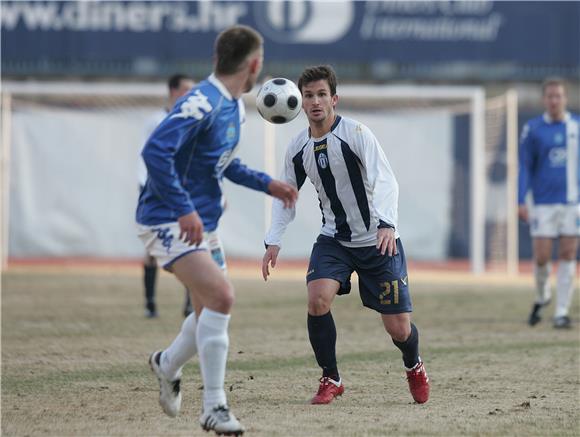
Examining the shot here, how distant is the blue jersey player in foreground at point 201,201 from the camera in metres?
5.43

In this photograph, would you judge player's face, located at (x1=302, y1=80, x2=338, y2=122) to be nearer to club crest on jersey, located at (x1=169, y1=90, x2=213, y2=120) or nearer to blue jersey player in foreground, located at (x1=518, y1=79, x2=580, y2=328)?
club crest on jersey, located at (x1=169, y1=90, x2=213, y2=120)

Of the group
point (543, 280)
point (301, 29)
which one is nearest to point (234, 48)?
point (543, 280)

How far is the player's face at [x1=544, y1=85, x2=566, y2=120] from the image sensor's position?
447 inches

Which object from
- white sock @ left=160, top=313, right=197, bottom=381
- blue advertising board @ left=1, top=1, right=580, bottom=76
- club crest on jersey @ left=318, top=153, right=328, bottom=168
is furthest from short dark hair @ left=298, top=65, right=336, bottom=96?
blue advertising board @ left=1, top=1, right=580, bottom=76

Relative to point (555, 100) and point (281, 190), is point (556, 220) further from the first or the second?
point (281, 190)

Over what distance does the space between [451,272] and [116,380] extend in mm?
13734

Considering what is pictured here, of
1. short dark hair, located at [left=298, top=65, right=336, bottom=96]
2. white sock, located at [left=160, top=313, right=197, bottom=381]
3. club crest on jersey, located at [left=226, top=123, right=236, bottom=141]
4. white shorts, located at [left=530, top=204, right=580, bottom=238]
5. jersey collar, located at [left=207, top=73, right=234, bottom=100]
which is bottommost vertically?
white sock, located at [left=160, top=313, right=197, bottom=381]

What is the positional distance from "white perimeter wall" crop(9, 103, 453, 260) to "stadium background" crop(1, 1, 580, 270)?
2 cm

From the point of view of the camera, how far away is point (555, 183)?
11516mm

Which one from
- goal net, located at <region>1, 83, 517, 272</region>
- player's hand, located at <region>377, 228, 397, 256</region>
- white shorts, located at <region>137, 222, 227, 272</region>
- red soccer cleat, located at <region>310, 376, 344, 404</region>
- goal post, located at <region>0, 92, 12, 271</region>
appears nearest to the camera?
white shorts, located at <region>137, 222, 227, 272</region>

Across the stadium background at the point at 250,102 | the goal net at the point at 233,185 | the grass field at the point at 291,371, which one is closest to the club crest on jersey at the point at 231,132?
the grass field at the point at 291,371

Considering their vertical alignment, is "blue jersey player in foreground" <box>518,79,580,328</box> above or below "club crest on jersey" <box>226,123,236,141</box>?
below

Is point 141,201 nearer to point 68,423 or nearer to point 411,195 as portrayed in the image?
point 68,423

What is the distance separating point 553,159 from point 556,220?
0.63 metres
